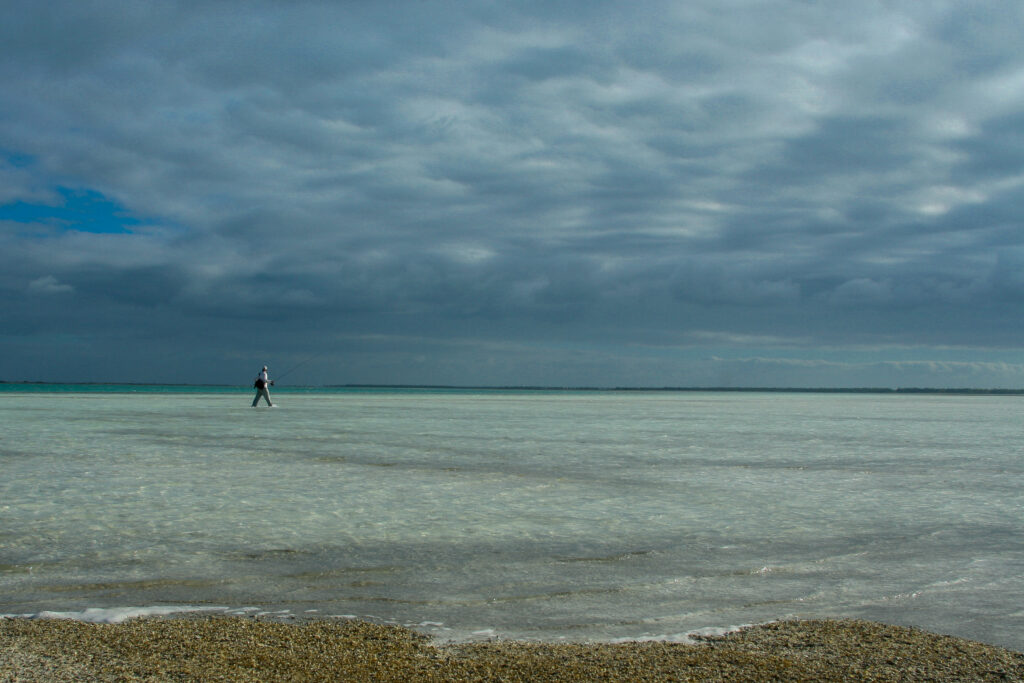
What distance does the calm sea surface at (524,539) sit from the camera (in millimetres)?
4836

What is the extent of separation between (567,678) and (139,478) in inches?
341

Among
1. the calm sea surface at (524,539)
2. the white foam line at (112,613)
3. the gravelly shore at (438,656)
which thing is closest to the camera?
the gravelly shore at (438,656)

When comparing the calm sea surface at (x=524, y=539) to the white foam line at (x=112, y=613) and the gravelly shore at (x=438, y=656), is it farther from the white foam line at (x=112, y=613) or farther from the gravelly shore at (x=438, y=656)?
the gravelly shore at (x=438, y=656)

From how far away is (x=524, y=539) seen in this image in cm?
693

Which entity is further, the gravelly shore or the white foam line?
the white foam line

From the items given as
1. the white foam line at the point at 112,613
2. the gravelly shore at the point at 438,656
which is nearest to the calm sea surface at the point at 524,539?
the white foam line at the point at 112,613

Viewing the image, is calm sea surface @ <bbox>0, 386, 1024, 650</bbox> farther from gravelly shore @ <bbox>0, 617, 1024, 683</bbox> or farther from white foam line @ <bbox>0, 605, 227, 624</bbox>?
gravelly shore @ <bbox>0, 617, 1024, 683</bbox>

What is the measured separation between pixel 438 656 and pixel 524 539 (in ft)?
10.1

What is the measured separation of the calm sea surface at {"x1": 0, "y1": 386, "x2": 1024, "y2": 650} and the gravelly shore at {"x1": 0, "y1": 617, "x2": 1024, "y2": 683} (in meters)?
0.28

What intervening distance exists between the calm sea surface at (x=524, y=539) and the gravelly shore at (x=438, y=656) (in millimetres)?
279

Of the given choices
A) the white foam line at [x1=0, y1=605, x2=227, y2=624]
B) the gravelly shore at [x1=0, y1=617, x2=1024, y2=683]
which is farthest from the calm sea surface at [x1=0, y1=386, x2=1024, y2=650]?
the gravelly shore at [x1=0, y1=617, x2=1024, y2=683]

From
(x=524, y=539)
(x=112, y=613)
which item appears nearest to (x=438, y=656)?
(x=112, y=613)

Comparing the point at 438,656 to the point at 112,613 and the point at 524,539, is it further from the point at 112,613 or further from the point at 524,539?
the point at 524,539

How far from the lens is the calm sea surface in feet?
15.9
